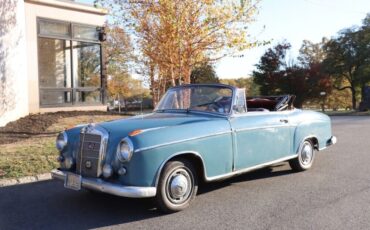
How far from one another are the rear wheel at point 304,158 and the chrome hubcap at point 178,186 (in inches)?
107

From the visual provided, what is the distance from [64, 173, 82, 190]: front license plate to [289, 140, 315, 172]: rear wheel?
12.7 feet

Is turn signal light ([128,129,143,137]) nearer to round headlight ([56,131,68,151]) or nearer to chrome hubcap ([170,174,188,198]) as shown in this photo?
chrome hubcap ([170,174,188,198])

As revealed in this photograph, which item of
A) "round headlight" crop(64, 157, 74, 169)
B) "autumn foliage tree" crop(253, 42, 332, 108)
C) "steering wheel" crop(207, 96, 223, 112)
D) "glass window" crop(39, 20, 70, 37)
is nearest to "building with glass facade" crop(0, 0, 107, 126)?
"glass window" crop(39, 20, 70, 37)

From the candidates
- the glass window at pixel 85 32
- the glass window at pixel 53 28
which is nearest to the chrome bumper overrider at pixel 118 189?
the glass window at pixel 53 28

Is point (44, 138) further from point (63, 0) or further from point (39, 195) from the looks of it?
point (63, 0)

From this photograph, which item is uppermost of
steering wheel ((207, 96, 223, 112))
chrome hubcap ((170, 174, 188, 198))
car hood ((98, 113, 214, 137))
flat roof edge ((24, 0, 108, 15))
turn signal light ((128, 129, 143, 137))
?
flat roof edge ((24, 0, 108, 15))

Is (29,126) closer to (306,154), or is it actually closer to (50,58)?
(50,58)

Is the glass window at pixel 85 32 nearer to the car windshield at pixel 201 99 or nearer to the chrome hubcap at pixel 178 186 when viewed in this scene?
the car windshield at pixel 201 99

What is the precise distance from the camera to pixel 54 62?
15.8 meters

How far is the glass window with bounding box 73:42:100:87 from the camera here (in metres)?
16.3

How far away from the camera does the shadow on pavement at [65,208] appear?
4.41 metres

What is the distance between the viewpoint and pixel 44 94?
48.3 ft

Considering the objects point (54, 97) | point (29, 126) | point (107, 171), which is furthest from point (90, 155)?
point (54, 97)

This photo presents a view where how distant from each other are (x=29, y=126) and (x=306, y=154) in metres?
8.38
